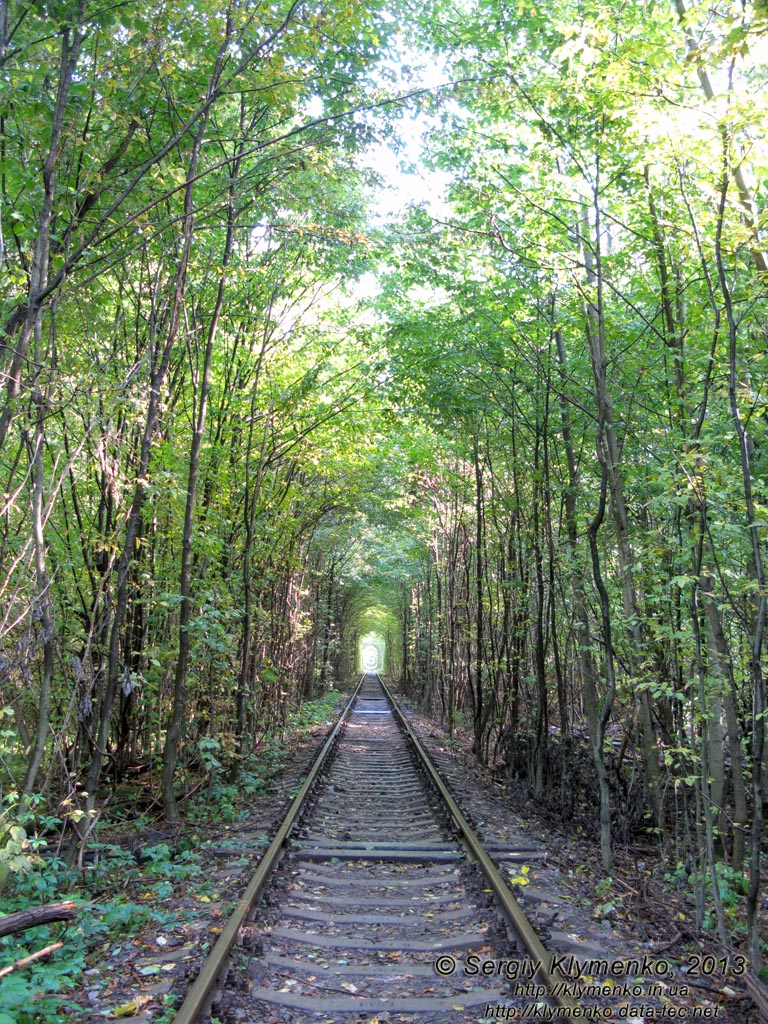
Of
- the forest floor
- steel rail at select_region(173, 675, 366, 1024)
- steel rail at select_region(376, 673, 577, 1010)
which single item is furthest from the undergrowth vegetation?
steel rail at select_region(376, 673, 577, 1010)

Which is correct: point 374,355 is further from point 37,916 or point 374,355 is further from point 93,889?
point 37,916

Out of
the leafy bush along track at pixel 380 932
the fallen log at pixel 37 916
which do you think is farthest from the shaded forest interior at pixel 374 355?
the leafy bush along track at pixel 380 932

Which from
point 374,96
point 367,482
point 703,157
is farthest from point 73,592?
point 367,482

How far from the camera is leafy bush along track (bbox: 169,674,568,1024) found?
3.67 m

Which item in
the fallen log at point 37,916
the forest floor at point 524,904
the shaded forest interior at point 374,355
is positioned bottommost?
the forest floor at point 524,904

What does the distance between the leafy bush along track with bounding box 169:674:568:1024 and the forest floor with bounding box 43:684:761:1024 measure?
0.82ft

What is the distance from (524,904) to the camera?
5.00 m

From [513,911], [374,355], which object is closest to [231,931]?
[513,911]

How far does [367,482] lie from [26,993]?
1383cm

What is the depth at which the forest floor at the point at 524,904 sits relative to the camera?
12.1 feet

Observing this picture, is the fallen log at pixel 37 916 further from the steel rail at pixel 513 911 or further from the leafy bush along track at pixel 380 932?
the steel rail at pixel 513 911

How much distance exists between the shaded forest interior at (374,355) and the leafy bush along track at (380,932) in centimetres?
138

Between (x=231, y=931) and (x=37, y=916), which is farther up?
(x=37, y=916)

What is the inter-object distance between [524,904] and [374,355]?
8777 millimetres
